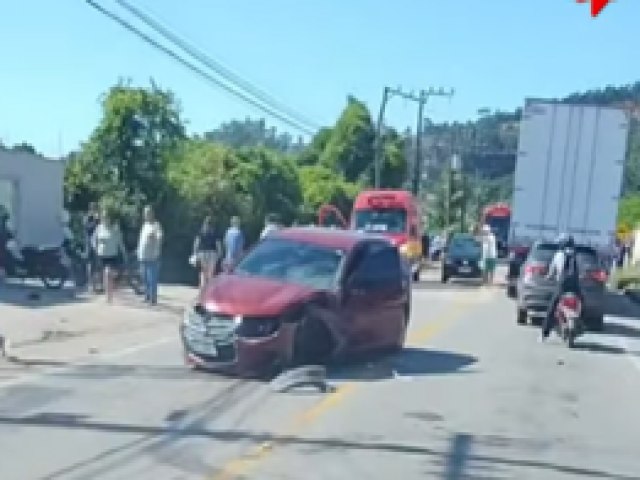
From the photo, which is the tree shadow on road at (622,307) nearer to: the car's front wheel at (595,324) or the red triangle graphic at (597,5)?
the car's front wheel at (595,324)

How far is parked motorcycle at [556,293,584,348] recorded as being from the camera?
17.6 m

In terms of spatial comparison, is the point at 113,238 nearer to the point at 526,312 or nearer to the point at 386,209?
the point at 526,312

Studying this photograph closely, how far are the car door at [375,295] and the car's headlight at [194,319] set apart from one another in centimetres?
180

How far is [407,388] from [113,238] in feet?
29.2

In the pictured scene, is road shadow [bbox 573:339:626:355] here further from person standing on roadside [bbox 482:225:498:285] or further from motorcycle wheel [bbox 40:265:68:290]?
person standing on roadside [bbox 482:225:498:285]

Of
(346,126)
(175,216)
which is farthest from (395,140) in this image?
(175,216)

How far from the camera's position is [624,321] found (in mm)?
24797

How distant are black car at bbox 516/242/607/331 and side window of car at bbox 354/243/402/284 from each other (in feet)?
20.1

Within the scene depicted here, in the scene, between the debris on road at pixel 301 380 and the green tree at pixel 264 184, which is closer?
the debris on road at pixel 301 380

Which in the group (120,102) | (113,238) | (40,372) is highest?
(120,102)

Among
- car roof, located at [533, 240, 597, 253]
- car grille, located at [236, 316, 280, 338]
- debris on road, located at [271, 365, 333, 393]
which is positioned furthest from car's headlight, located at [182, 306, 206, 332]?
car roof, located at [533, 240, 597, 253]

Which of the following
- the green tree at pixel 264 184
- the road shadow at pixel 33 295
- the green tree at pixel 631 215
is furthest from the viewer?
the green tree at pixel 631 215

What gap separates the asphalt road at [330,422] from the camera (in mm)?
8125

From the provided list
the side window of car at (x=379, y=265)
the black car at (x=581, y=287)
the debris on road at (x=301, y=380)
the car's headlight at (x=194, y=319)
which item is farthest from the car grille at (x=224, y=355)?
the black car at (x=581, y=287)
